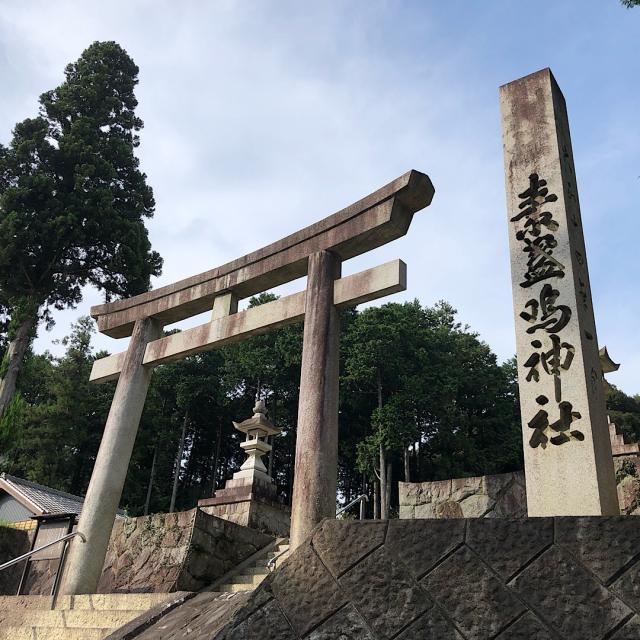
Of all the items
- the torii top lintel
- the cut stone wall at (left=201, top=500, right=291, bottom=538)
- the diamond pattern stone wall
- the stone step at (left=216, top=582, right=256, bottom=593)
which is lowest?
the stone step at (left=216, top=582, right=256, bottom=593)

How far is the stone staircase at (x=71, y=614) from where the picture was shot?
5.57 metres

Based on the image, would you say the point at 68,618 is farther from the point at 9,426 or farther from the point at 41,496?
the point at 41,496

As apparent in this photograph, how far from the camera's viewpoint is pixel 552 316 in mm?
5199

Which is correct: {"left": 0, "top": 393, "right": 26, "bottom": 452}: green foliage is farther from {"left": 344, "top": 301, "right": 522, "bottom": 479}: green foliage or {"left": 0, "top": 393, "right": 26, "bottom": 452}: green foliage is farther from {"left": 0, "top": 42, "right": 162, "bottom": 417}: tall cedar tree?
{"left": 344, "top": 301, "right": 522, "bottom": 479}: green foliage

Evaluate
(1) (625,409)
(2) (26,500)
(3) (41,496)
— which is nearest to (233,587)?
(2) (26,500)

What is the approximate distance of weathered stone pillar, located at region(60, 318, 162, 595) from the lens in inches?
280

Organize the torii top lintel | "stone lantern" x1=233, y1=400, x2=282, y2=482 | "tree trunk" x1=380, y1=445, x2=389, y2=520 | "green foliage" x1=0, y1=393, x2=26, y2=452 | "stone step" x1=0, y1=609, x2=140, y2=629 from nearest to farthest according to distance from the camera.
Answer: "stone step" x1=0, y1=609, x2=140, y2=629 < the torii top lintel < "stone lantern" x1=233, y1=400, x2=282, y2=482 < "green foliage" x1=0, y1=393, x2=26, y2=452 < "tree trunk" x1=380, y1=445, x2=389, y2=520

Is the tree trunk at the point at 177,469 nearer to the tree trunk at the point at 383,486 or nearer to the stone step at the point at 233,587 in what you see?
the tree trunk at the point at 383,486

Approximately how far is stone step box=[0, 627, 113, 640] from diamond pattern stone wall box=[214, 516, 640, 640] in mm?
3975

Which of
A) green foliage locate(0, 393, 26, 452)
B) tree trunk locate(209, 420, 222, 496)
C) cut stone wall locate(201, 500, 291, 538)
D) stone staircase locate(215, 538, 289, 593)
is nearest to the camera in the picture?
stone staircase locate(215, 538, 289, 593)

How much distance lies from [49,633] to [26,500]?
9693mm

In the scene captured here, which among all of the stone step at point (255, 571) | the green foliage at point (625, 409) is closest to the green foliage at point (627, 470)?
Answer: the stone step at point (255, 571)

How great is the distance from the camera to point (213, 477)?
30219 mm

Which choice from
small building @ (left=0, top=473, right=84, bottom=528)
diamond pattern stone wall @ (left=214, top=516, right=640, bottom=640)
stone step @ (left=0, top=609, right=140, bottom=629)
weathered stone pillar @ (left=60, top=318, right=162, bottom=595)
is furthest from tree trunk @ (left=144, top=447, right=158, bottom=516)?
diamond pattern stone wall @ (left=214, top=516, right=640, bottom=640)
